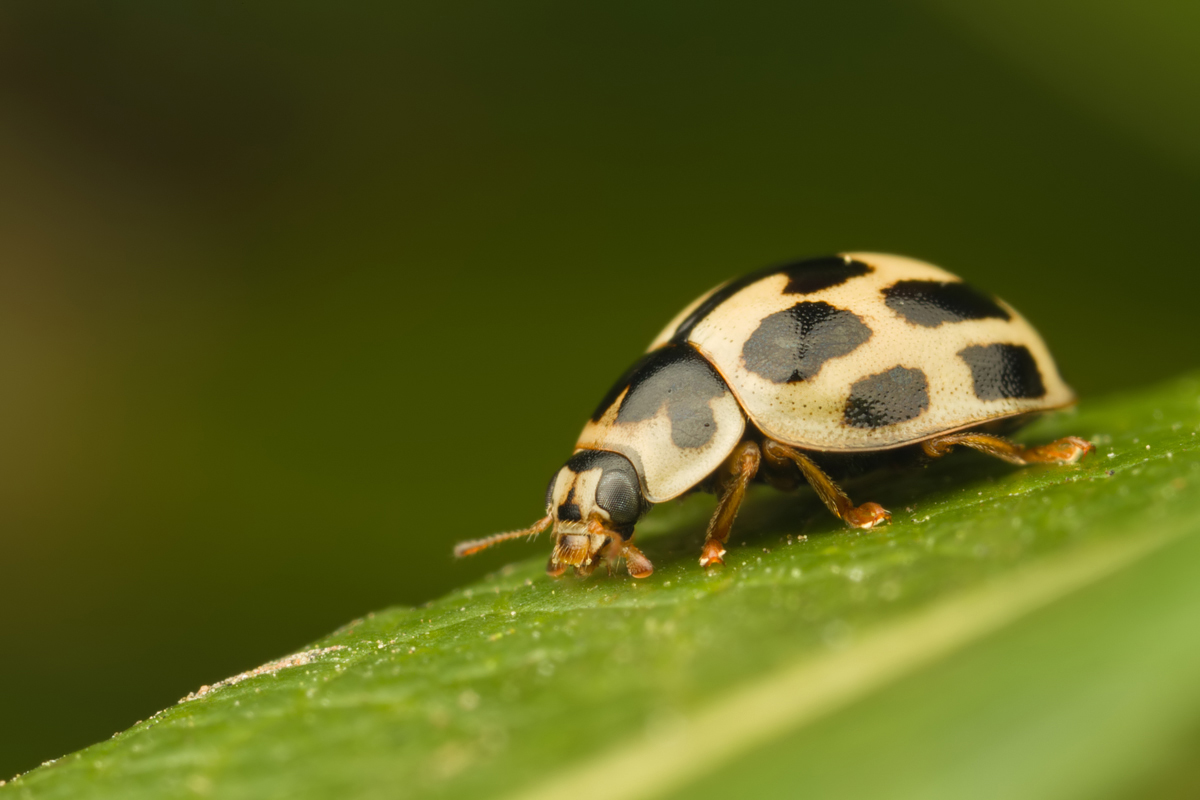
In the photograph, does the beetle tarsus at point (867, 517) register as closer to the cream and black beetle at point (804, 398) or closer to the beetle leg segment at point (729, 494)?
the cream and black beetle at point (804, 398)

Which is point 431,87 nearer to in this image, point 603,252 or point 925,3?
point 603,252

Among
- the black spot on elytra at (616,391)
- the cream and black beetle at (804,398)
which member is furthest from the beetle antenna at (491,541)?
the black spot on elytra at (616,391)

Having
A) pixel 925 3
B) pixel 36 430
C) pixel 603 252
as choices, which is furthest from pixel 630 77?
pixel 36 430

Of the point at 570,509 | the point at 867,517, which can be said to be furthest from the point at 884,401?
the point at 570,509

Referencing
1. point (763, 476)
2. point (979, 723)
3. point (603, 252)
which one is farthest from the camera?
point (603, 252)

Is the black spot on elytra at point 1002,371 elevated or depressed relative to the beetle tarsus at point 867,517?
elevated

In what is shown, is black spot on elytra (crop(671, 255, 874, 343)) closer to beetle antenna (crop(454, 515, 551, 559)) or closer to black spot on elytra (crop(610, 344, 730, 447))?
black spot on elytra (crop(610, 344, 730, 447))
